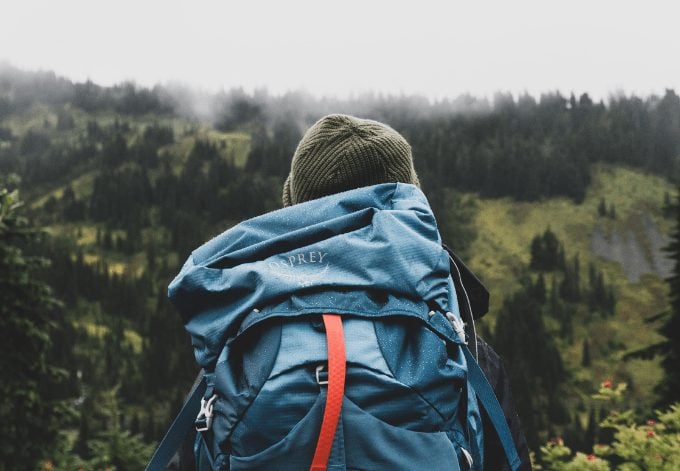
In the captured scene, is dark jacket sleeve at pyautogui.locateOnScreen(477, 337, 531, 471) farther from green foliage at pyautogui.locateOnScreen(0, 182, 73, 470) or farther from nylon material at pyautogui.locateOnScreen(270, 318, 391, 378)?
green foliage at pyautogui.locateOnScreen(0, 182, 73, 470)

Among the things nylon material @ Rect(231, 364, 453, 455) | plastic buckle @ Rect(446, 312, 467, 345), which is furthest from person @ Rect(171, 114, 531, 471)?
nylon material @ Rect(231, 364, 453, 455)

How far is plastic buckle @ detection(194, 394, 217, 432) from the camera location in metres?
1.91

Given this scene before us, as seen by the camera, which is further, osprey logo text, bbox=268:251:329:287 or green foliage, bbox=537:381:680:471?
green foliage, bbox=537:381:680:471

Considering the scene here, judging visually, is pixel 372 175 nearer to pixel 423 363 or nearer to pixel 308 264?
pixel 308 264

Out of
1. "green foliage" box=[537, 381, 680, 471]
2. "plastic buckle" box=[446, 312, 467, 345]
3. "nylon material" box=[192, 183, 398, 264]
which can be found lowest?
"green foliage" box=[537, 381, 680, 471]

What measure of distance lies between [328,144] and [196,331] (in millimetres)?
837

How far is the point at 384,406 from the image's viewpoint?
1802 millimetres

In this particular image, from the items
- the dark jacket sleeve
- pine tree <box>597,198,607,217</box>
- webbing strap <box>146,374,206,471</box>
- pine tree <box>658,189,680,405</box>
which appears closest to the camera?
webbing strap <box>146,374,206,471</box>

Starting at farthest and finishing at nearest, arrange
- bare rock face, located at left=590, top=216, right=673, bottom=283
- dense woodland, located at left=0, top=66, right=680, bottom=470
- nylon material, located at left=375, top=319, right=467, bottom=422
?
1. bare rock face, located at left=590, top=216, right=673, bottom=283
2. dense woodland, located at left=0, top=66, right=680, bottom=470
3. nylon material, located at left=375, top=319, right=467, bottom=422

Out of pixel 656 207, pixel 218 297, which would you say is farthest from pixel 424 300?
pixel 656 207

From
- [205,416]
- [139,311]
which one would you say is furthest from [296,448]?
[139,311]

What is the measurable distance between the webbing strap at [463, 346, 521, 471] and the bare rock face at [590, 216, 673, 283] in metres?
185

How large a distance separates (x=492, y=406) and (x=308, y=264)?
769mm

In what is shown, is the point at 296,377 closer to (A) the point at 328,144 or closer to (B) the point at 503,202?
(A) the point at 328,144
